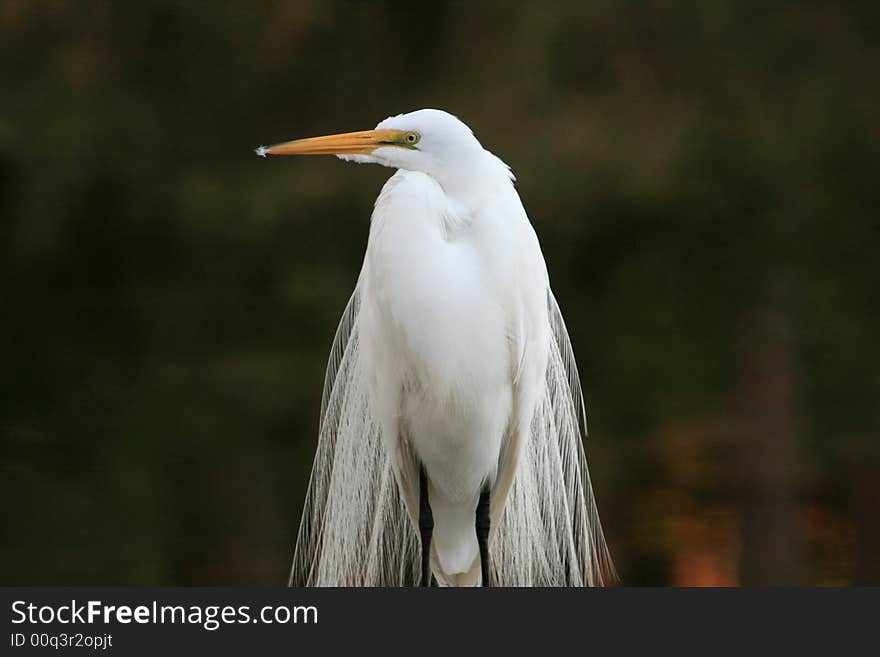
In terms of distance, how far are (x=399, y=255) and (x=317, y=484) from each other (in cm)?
33

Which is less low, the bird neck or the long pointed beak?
the long pointed beak

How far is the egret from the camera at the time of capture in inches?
49.0

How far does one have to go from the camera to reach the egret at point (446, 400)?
1.24 metres

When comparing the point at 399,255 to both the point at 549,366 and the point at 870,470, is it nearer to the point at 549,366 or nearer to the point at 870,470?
the point at 549,366

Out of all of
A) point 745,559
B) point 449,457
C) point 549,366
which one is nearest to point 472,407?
point 449,457

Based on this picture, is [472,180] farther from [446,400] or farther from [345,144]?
[446,400]

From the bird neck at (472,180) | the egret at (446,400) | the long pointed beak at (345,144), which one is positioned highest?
the long pointed beak at (345,144)

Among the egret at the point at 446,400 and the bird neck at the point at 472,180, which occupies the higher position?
the bird neck at the point at 472,180

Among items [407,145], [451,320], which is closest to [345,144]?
[407,145]

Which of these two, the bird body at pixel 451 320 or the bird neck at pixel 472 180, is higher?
the bird neck at pixel 472 180

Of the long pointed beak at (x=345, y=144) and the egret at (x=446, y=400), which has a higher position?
the long pointed beak at (x=345, y=144)

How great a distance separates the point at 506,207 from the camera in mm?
1263

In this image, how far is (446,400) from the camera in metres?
1.33

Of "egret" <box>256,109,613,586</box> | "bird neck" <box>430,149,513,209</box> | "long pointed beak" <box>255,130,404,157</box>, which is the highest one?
"long pointed beak" <box>255,130,404,157</box>
